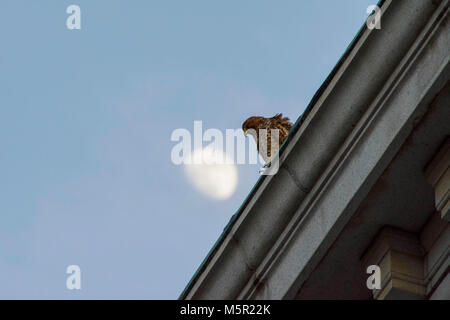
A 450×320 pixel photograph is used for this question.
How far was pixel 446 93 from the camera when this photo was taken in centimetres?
1366

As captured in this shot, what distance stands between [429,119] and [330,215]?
1.50 m

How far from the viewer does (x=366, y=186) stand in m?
14.2

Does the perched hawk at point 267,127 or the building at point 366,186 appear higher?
the perched hawk at point 267,127

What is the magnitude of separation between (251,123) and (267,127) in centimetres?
47

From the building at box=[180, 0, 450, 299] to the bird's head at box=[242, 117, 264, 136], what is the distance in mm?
2723

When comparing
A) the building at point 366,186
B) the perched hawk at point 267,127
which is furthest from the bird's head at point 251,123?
the building at point 366,186

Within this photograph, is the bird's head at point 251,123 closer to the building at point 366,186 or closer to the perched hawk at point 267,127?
the perched hawk at point 267,127

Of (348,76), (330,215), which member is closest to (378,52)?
(348,76)

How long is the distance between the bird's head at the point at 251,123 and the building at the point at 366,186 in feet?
8.93

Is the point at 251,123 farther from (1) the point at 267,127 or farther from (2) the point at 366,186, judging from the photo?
(2) the point at 366,186

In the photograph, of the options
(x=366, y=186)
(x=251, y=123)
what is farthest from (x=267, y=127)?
(x=366, y=186)

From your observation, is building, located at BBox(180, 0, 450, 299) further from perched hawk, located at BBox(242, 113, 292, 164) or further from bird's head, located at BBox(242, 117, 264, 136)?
bird's head, located at BBox(242, 117, 264, 136)

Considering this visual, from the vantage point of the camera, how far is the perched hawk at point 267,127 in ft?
57.0
